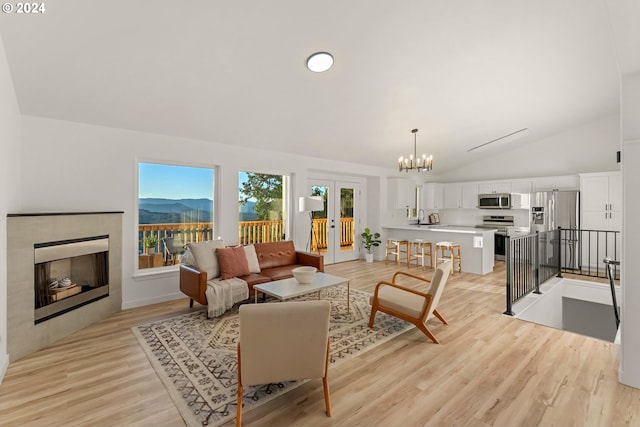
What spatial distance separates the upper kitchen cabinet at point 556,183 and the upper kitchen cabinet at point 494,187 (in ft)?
1.82

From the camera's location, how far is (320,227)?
7254 mm

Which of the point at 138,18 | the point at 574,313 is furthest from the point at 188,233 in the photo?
the point at 574,313

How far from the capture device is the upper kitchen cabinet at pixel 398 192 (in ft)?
26.7

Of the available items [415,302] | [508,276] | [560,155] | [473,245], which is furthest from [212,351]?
[560,155]

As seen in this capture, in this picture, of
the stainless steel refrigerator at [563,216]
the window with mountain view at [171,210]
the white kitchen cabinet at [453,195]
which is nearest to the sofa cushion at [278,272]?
the window with mountain view at [171,210]

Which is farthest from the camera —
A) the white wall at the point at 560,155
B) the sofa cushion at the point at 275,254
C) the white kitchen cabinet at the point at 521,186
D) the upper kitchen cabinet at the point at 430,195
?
the upper kitchen cabinet at the point at 430,195

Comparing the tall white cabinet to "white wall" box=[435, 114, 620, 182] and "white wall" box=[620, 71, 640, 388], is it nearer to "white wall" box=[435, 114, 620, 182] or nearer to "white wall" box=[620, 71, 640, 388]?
"white wall" box=[435, 114, 620, 182]

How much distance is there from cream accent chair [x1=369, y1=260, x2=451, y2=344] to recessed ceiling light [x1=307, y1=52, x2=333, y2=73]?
2.65 metres

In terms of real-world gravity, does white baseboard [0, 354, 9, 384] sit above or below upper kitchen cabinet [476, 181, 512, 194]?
below

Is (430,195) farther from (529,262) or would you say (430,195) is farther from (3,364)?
(3,364)

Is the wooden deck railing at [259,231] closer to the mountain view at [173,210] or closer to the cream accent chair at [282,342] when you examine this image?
the mountain view at [173,210]

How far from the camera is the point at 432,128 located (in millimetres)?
5992

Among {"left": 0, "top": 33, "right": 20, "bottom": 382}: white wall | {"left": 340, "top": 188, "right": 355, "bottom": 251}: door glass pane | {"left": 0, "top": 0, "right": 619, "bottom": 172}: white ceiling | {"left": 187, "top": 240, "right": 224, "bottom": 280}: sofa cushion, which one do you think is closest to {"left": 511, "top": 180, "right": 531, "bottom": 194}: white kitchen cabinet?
{"left": 0, "top": 0, "right": 619, "bottom": 172}: white ceiling

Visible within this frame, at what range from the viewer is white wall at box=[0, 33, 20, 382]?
2.57m
